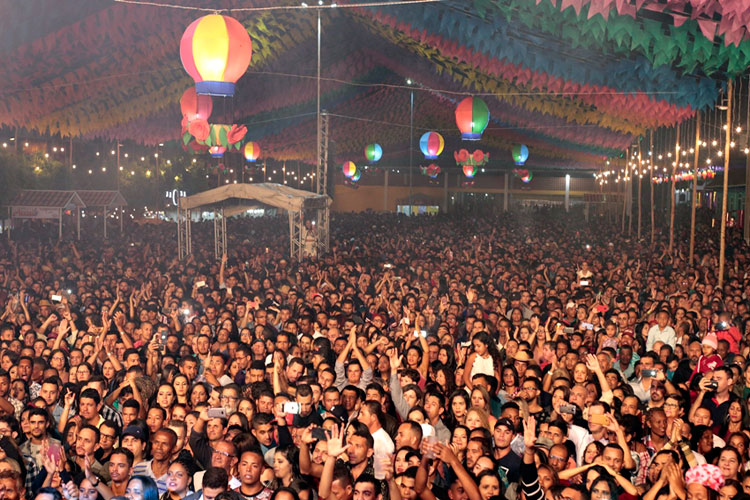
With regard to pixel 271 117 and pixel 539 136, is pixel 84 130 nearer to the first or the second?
pixel 271 117

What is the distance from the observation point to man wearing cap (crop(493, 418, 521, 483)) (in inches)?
248

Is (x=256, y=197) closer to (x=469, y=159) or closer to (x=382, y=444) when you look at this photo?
(x=382, y=444)

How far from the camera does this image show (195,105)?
17.9 metres

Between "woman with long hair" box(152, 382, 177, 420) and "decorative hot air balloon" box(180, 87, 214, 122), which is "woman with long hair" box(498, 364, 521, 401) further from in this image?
"decorative hot air balloon" box(180, 87, 214, 122)

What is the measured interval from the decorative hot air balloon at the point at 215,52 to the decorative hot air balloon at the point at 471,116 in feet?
27.0

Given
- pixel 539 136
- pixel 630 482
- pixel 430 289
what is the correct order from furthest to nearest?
pixel 539 136, pixel 430 289, pixel 630 482

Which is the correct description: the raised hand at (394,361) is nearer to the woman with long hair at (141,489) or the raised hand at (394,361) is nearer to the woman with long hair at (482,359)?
the woman with long hair at (482,359)

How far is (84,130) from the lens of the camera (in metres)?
21.3

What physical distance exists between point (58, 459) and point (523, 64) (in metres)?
12.2

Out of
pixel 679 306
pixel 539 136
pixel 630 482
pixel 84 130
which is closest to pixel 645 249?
pixel 539 136

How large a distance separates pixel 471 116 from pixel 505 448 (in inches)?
485

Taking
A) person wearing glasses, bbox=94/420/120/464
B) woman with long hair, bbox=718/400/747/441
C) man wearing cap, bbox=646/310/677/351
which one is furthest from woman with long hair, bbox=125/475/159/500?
man wearing cap, bbox=646/310/677/351

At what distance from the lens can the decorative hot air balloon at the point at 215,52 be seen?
10094 millimetres

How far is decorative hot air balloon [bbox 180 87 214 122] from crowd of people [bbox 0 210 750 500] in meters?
3.69
